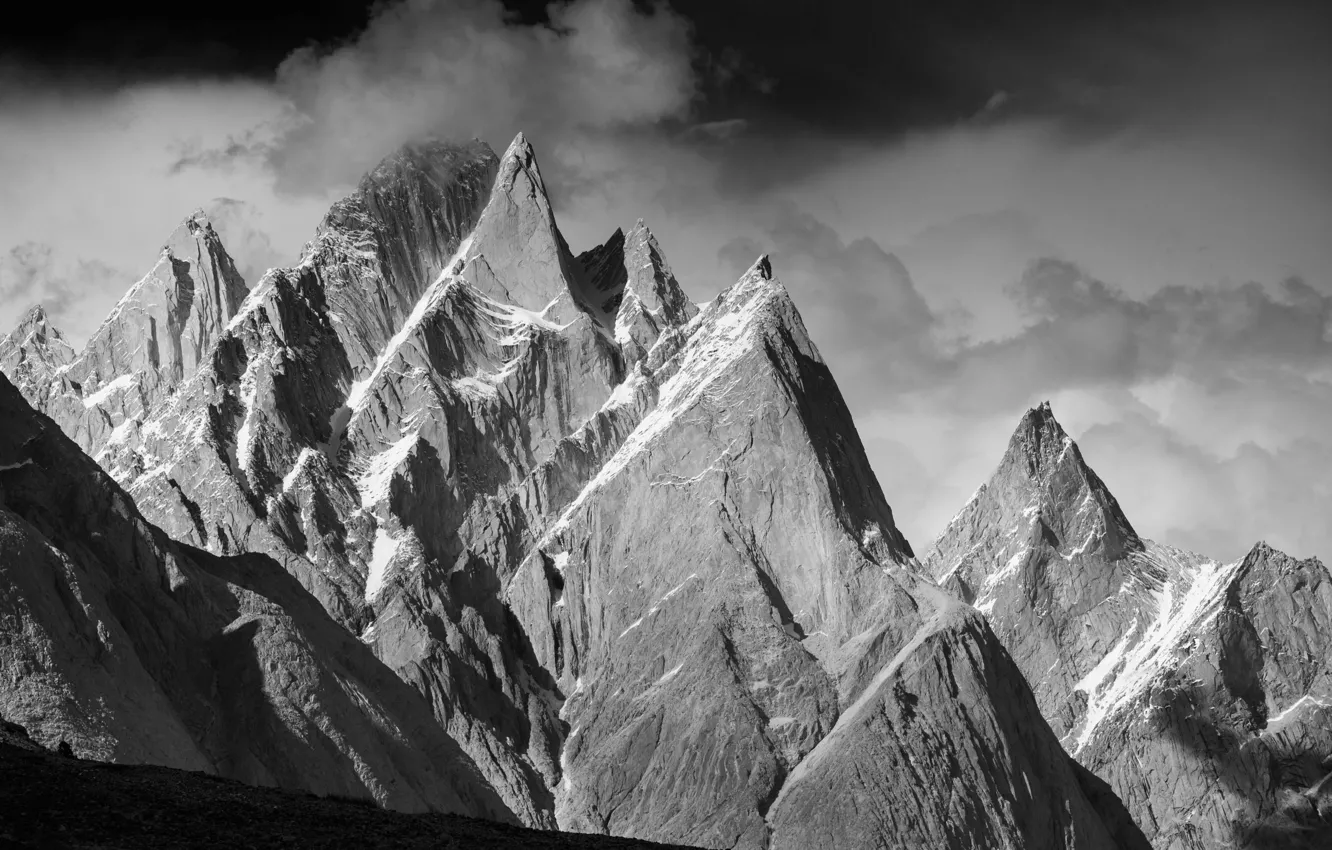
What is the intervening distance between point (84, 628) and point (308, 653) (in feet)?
99.2

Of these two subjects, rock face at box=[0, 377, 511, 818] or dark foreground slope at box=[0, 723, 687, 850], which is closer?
dark foreground slope at box=[0, 723, 687, 850]

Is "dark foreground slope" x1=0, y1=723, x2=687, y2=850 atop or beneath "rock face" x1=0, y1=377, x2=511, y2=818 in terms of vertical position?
beneath

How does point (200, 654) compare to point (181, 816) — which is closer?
point (181, 816)

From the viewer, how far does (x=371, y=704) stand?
170 meters

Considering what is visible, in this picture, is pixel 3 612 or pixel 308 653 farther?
pixel 308 653

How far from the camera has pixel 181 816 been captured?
78.2 metres

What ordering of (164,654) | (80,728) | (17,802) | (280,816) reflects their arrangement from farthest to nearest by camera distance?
(164,654)
(80,728)
(280,816)
(17,802)

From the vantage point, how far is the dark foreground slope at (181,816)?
74812mm

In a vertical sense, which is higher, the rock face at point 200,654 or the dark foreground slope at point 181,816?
the rock face at point 200,654

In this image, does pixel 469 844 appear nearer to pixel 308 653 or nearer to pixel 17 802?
pixel 17 802

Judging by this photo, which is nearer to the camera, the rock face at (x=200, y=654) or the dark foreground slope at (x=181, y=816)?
the dark foreground slope at (x=181, y=816)

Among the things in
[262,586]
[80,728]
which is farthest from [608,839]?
[262,586]

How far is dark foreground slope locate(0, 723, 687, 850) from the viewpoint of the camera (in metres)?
74.8

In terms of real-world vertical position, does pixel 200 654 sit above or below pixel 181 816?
above
